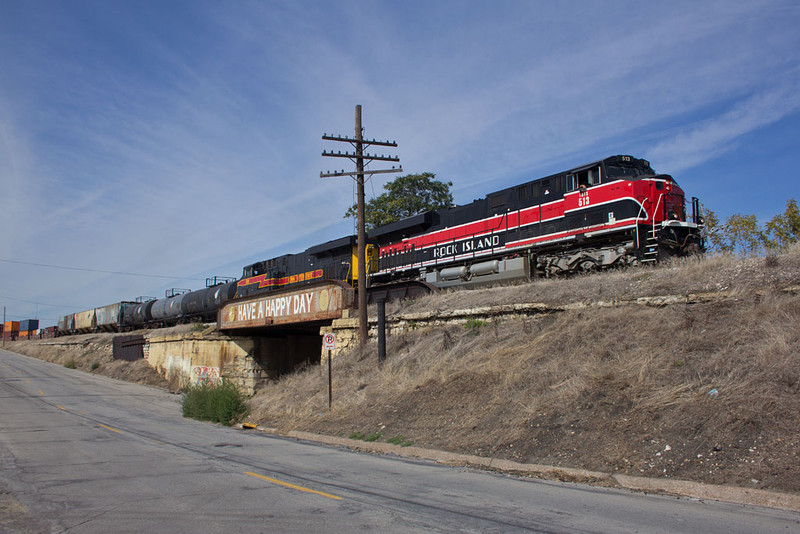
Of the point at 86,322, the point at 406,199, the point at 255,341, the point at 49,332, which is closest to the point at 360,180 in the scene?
the point at 255,341

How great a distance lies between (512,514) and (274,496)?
309cm

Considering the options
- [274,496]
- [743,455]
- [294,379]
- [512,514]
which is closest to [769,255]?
[743,455]

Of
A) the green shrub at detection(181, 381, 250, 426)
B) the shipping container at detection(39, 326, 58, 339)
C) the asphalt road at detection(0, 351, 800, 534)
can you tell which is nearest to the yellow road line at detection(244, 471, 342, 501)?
the asphalt road at detection(0, 351, 800, 534)

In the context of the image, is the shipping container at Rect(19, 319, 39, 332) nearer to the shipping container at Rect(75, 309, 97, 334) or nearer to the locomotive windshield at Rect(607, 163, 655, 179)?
the shipping container at Rect(75, 309, 97, 334)

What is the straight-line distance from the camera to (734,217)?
35.4 meters

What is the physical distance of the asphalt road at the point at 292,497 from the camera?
5754 millimetres

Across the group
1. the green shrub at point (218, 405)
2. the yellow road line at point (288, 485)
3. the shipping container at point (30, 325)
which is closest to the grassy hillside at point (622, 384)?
the green shrub at point (218, 405)

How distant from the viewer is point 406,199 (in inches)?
1812

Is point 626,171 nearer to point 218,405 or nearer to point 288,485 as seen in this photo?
point 288,485

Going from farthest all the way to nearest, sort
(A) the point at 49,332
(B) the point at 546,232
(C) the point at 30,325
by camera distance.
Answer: (C) the point at 30,325 < (A) the point at 49,332 < (B) the point at 546,232

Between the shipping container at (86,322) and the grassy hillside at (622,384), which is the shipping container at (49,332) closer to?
the shipping container at (86,322)

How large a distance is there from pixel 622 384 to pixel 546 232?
9497 mm

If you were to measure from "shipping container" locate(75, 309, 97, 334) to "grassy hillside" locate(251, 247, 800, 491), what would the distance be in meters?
51.0

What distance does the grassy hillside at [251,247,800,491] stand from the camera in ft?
25.1
